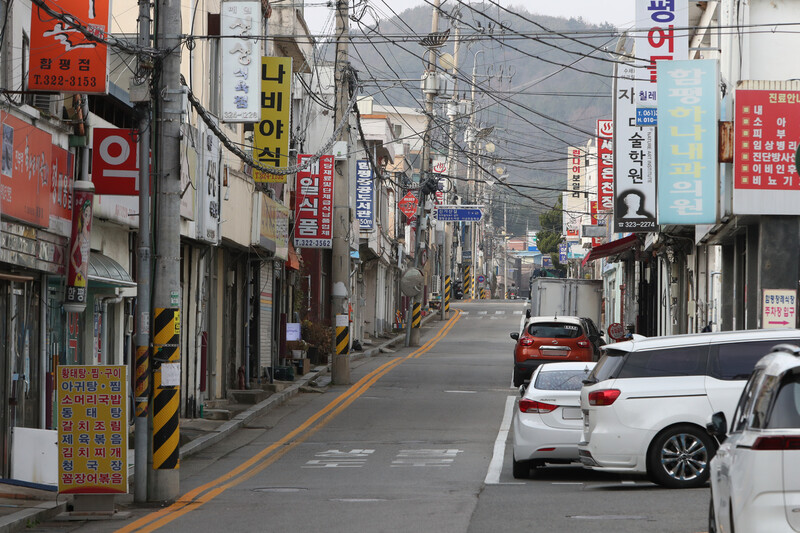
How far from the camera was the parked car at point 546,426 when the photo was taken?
15688 millimetres

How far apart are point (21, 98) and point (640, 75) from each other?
1703 centimetres

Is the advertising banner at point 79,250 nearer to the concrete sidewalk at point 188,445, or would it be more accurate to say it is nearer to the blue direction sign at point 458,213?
the concrete sidewalk at point 188,445

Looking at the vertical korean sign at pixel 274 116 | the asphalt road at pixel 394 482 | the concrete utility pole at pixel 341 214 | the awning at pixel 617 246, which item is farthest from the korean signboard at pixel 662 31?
the awning at pixel 617 246

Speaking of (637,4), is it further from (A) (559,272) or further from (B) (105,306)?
(A) (559,272)

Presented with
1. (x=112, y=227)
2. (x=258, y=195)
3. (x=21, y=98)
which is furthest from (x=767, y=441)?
(x=258, y=195)

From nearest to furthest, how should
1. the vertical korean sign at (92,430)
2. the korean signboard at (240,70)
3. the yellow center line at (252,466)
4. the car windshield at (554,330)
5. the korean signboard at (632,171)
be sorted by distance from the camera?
the yellow center line at (252,466)
the vertical korean sign at (92,430)
the korean signboard at (240,70)
the korean signboard at (632,171)
the car windshield at (554,330)

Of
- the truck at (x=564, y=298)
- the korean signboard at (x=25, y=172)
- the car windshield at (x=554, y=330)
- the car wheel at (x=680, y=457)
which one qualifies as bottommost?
the car wheel at (x=680, y=457)

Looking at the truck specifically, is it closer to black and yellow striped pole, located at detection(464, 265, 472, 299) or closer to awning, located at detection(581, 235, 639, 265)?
awning, located at detection(581, 235, 639, 265)

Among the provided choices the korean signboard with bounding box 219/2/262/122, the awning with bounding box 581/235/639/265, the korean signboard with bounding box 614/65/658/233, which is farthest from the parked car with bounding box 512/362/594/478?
the awning with bounding box 581/235/639/265

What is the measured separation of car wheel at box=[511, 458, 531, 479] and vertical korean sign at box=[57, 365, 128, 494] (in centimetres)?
533

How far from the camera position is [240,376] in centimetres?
2897

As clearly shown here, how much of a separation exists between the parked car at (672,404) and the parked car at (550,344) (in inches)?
622

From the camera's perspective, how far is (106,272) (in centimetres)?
1795

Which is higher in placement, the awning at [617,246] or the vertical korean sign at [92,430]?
the awning at [617,246]
